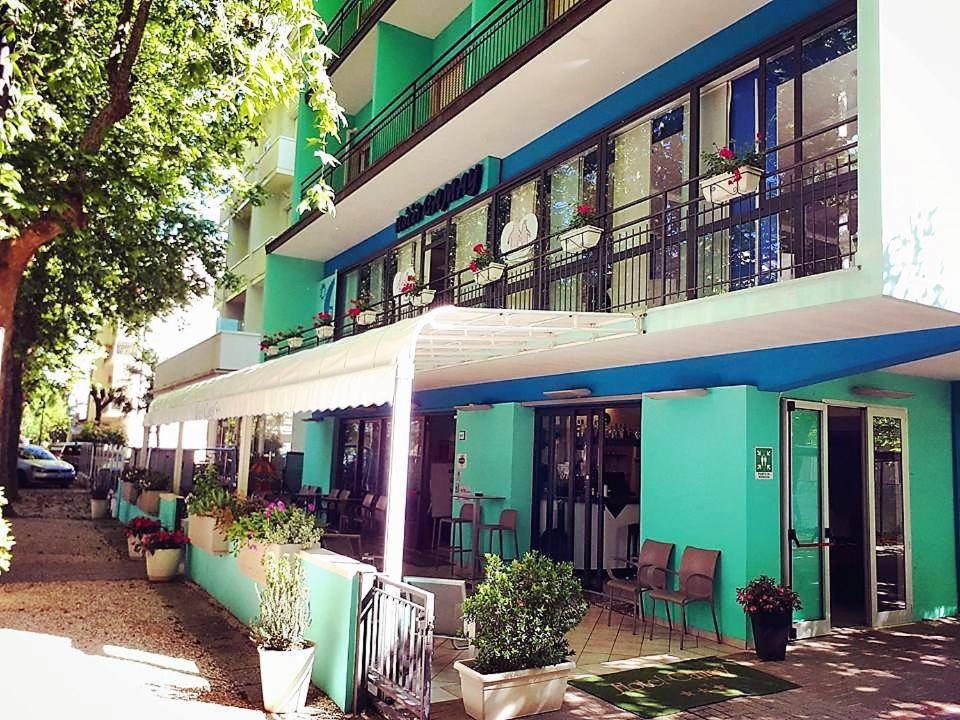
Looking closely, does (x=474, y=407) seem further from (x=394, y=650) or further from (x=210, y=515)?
(x=394, y=650)

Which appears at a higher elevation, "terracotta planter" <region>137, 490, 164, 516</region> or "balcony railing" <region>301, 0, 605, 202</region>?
"balcony railing" <region>301, 0, 605, 202</region>

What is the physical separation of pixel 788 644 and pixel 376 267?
11551mm

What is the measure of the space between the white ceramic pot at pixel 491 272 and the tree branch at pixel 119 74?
4.93m

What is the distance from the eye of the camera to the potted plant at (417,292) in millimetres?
13172

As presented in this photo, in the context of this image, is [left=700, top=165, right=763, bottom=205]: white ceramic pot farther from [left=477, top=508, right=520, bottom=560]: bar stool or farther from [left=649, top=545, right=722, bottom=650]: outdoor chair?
[left=477, top=508, right=520, bottom=560]: bar stool

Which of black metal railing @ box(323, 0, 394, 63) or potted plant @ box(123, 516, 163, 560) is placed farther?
black metal railing @ box(323, 0, 394, 63)

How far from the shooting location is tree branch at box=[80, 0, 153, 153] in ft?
26.8

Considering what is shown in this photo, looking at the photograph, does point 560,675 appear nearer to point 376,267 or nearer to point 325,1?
point 376,267

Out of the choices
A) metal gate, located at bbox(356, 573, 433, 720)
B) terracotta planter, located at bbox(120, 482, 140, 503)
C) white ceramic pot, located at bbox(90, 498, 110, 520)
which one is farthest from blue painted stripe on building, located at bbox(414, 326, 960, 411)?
white ceramic pot, located at bbox(90, 498, 110, 520)

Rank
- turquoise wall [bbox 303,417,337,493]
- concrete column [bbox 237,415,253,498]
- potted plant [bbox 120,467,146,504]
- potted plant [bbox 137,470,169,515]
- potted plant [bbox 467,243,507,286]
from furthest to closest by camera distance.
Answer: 1. turquoise wall [bbox 303,417,337,493]
2. potted plant [bbox 120,467,146,504]
3. potted plant [bbox 137,470,169,515]
4. potted plant [bbox 467,243,507,286]
5. concrete column [bbox 237,415,253,498]

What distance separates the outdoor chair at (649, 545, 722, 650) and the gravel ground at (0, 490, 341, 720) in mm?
3761

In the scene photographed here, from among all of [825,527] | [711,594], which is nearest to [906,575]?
[825,527]

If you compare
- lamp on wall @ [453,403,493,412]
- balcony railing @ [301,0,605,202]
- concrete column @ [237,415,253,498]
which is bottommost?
concrete column @ [237,415,253,498]

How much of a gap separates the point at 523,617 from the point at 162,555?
23.6 feet
